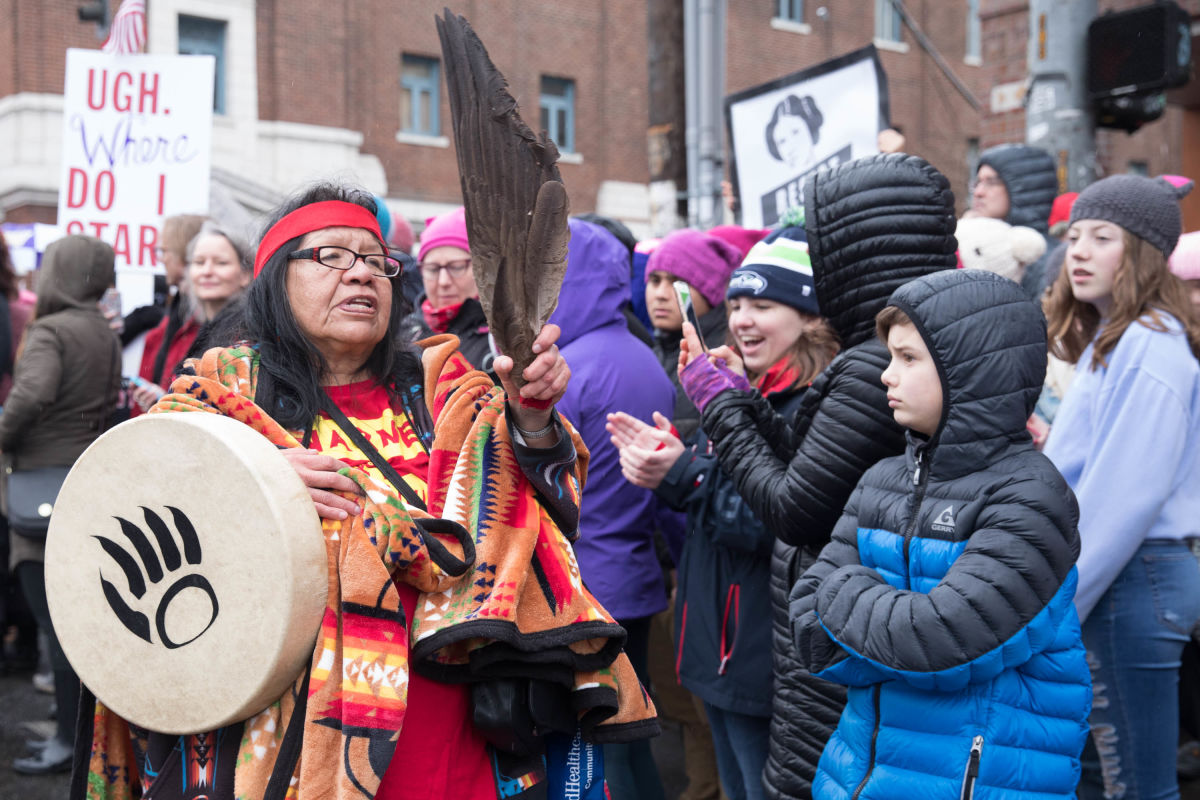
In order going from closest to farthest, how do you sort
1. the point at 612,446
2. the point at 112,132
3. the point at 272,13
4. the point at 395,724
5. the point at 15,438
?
the point at 395,724
the point at 612,446
the point at 15,438
the point at 112,132
the point at 272,13

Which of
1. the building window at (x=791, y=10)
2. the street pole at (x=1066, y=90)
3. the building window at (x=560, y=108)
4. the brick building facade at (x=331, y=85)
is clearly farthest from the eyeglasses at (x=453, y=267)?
the building window at (x=791, y=10)

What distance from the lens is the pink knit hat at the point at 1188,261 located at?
154 inches

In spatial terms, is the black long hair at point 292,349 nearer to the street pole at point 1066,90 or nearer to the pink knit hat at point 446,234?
the pink knit hat at point 446,234

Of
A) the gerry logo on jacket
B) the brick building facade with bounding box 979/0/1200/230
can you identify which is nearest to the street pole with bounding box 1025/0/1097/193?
the brick building facade with bounding box 979/0/1200/230

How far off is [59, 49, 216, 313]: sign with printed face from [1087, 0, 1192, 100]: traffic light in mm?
4437

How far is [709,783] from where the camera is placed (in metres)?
4.24

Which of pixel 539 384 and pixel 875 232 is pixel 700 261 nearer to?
pixel 875 232

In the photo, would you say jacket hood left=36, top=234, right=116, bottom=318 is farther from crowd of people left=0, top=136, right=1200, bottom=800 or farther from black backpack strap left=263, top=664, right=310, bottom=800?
black backpack strap left=263, top=664, right=310, bottom=800

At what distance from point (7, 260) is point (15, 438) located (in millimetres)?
1693

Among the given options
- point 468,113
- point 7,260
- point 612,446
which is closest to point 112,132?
point 7,260

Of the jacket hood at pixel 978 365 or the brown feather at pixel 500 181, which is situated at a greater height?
the brown feather at pixel 500 181

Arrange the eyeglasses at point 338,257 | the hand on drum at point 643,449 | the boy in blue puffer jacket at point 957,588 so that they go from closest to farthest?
the boy in blue puffer jacket at point 957,588, the eyeglasses at point 338,257, the hand on drum at point 643,449

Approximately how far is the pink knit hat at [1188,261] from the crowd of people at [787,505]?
0.03ft

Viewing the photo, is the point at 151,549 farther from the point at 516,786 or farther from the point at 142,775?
the point at 516,786
